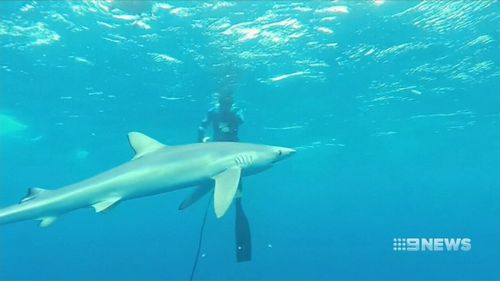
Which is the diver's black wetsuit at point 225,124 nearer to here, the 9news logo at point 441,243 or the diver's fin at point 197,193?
the diver's fin at point 197,193

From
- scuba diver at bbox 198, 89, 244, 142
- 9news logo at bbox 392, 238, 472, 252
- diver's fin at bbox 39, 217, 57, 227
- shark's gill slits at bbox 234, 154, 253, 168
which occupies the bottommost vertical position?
9news logo at bbox 392, 238, 472, 252

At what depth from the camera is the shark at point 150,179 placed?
6.55 m

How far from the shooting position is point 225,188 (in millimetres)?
6707

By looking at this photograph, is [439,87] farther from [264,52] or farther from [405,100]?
[264,52]

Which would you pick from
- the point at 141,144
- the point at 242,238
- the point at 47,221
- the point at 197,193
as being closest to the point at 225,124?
the point at 242,238

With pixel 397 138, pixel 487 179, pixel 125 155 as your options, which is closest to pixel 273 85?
pixel 397 138

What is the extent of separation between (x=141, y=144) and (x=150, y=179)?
89 centimetres

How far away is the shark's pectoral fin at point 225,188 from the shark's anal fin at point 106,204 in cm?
164

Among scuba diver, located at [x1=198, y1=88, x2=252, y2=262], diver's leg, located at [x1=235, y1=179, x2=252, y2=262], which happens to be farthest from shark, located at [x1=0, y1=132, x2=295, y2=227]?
diver's leg, located at [x1=235, y1=179, x2=252, y2=262]

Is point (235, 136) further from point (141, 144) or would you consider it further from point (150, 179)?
point (150, 179)

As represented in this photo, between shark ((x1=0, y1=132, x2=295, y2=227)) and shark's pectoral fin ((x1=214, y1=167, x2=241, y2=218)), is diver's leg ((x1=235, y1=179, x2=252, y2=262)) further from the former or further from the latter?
shark's pectoral fin ((x1=214, y1=167, x2=241, y2=218))

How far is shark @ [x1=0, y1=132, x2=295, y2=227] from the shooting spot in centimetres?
655

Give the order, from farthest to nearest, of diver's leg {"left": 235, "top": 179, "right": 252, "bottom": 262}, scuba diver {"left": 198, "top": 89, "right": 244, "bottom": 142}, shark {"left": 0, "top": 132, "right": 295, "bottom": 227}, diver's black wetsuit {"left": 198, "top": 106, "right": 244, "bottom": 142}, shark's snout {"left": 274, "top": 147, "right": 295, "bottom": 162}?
diver's black wetsuit {"left": 198, "top": 106, "right": 244, "bottom": 142} < scuba diver {"left": 198, "top": 89, "right": 244, "bottom": 142} < diver's leg {"left": 235, "top": 179, "right": 252, "bottom": 262} < shark's snout {"left": 274, "top": 147, "right": 295, "bottom": 162} < shark {"left": 0, "top": 132, "right": 295, "bottom": 227}

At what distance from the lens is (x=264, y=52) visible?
14.6 meters
